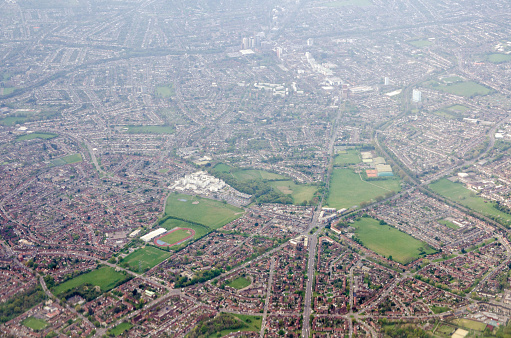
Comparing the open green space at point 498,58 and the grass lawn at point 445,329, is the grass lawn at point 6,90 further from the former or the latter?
the open green space at point 498,58

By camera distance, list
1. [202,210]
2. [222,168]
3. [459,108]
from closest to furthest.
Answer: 1. [202,210]
2. [222,168]
3. [459,108]

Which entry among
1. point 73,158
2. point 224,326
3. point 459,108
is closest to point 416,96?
point 459,108

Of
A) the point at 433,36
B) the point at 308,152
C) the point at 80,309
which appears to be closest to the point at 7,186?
the point at 80,309

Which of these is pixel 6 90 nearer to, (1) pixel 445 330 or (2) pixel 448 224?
(2) pixel 448 224

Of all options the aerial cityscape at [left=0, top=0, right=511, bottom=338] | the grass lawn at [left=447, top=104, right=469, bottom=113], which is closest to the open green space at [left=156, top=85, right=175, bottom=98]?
the aerial cityscape at [left=0, top=0, right=511, bottom=338]

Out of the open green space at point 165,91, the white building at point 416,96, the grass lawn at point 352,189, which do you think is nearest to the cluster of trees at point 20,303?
the grass lawn at point 352,189

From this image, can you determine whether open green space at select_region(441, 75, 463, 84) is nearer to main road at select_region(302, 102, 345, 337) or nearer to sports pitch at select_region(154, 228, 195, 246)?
main road at select_region(302, 102, 345, 337)
